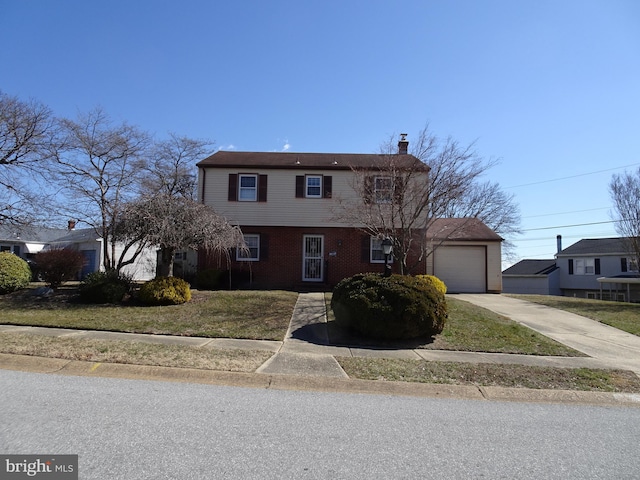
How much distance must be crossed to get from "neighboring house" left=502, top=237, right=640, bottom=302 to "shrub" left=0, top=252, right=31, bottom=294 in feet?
118

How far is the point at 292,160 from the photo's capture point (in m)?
20.8

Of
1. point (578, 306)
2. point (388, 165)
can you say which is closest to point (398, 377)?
point (388, 165)

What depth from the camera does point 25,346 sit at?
7.73m

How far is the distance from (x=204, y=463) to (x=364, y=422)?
74.8 inches

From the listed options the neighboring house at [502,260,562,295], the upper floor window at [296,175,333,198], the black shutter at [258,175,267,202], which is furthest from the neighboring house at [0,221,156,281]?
the neighboring house at [502,260,562,295]

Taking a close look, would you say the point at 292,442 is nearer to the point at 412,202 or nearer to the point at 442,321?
the point at 442,321

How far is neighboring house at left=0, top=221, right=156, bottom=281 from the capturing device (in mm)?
24828

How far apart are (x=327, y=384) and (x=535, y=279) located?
3642cm

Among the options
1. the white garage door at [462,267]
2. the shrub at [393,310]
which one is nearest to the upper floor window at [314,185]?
the white garage door at [462,267]

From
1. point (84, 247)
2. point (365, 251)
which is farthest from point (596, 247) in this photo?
point (84, 247)

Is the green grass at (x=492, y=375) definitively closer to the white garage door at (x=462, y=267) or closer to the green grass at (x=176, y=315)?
the green grass at (x=176, y=315)

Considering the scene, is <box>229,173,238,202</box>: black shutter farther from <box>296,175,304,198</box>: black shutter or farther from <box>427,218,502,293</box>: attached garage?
<box>427,218,502,293</box>: attached garage

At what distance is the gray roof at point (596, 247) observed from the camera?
110 feet

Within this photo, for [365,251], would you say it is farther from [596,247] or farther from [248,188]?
[596,247]
